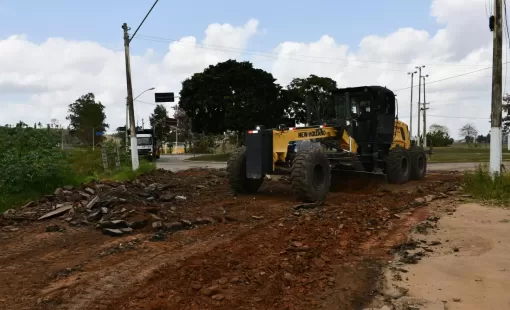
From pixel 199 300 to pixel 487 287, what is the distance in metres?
3.22

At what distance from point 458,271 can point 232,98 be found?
37.4m

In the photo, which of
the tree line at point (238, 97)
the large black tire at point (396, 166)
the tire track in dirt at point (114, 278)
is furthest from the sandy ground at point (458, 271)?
the tree line at point (238, 97)

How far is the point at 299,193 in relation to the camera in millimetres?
10734

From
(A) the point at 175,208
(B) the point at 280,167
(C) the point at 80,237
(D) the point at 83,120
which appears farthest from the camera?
(D) the point at 83,120

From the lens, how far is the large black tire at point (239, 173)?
12367mm

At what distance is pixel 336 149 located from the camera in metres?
13.2

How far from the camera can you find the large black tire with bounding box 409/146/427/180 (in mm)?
16812

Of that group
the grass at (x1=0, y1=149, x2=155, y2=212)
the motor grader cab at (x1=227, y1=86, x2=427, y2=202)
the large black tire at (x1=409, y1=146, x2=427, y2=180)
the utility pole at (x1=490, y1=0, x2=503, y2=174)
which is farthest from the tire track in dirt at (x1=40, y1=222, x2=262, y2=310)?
the large black tire at (x1=409, y1=146, x2=427, y2=180)

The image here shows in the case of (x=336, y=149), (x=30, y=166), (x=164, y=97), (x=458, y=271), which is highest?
(x=164, y=97)

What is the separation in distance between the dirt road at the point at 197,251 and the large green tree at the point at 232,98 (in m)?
30.8

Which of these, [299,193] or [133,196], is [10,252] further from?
[299,193]

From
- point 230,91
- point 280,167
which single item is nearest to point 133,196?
point 280,167

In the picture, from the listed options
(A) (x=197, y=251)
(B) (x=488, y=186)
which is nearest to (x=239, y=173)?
(A) (x=197, y=251)

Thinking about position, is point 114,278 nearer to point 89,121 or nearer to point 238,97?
point 238,97
